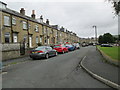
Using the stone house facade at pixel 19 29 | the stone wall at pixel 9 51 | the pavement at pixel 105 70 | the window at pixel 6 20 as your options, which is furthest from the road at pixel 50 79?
the window at pixel 6 20

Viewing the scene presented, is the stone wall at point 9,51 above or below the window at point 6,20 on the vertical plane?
below

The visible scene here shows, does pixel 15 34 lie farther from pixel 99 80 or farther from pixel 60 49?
pixel 99 80

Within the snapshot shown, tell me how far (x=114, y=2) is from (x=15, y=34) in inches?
675

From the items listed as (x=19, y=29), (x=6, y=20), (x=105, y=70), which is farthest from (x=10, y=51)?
(x=105, y=70)

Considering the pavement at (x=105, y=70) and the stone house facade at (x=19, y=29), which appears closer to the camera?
the pavement at (x=105, y=70)

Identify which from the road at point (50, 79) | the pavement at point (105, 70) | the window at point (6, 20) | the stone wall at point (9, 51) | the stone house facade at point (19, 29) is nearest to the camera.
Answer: the road at point (50, 79)

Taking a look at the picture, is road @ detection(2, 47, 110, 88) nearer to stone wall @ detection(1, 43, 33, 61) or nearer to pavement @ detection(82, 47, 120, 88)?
pavement @ detection(82, 47, 120, 88)

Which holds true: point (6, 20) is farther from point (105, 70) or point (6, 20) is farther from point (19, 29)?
point (105, 70)

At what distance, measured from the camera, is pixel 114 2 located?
10305 millimetres

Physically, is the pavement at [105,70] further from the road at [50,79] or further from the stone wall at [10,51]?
Answer: the stone wall at [10,51]

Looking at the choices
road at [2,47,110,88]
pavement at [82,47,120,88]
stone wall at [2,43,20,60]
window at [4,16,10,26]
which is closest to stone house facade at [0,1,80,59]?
window at [4,16,10,26]

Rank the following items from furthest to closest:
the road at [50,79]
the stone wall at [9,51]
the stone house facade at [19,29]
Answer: the stone house facade at [19,29] < the stone wall at [9,51] < the road at [50,79]

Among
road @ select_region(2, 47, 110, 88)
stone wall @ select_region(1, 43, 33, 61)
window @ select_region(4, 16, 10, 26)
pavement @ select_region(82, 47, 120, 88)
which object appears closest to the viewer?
road @ select_region(2, 47, 110, 88)

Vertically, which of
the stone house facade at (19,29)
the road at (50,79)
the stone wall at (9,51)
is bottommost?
the road at (50,79)
